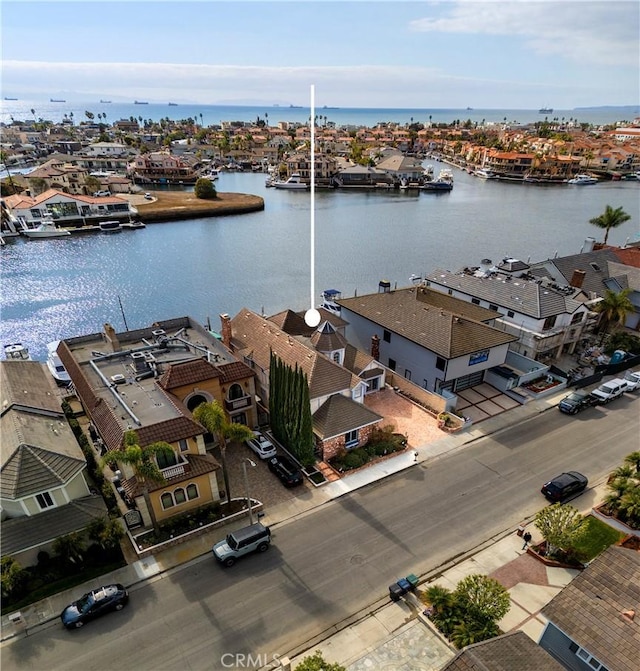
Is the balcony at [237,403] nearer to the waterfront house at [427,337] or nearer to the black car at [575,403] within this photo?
the waterfront house at [427,337]

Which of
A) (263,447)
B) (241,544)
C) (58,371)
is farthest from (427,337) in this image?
(58,371)

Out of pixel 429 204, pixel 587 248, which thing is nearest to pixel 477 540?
pixel 587 248

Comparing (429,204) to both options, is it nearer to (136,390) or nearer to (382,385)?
(382,385)

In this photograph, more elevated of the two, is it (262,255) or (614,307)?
(614,307)

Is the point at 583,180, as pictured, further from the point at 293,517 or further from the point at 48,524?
the point at 48,524

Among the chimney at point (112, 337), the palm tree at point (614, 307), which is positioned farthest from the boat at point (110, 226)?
the palm tree at point (614, 307)

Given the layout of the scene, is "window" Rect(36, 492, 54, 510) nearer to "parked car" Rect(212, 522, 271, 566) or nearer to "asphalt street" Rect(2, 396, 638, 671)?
"asphalt street" Rect(2, 396, 638, 671)
